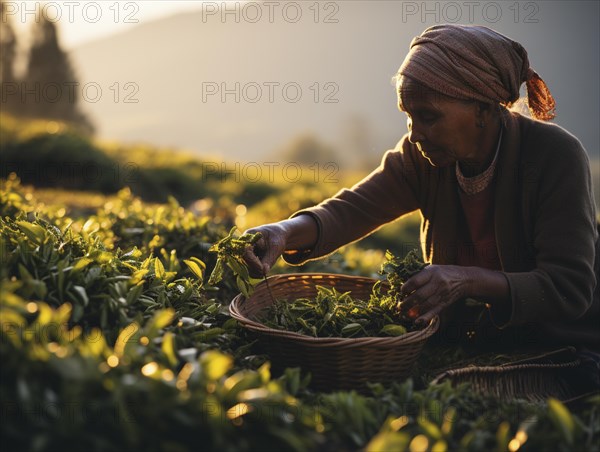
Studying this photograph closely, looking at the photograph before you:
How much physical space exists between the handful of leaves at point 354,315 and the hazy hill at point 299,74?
6735 centimetres

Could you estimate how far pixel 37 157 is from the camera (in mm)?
10195

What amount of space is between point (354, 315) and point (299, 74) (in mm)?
79569

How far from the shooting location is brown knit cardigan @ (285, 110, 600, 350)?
2.73 m

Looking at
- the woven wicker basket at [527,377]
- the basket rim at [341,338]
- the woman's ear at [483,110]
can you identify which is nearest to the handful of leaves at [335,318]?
the basket rim at [341,338]

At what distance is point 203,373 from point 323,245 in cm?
174

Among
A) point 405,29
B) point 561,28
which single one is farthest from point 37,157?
point 405,29

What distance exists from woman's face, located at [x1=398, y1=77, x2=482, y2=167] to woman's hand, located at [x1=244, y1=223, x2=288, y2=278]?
2.69 ft

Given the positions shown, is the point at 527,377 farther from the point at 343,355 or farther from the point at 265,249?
the point at 265,249

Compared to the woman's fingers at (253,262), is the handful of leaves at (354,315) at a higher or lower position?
lower

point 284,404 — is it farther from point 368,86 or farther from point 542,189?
point 368,86

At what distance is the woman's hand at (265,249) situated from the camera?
2.91 meters

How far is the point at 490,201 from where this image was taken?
314cm

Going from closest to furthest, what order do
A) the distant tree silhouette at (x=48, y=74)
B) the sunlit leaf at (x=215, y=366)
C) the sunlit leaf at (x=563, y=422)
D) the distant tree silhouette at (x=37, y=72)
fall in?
the sunlit leaf at (x=215, y=366) < the sunlit leaf at (x=563, y=422) < the distant tree silhouette at (x=37, y=72) < the distant tree silhouette at (x=48, y=74)

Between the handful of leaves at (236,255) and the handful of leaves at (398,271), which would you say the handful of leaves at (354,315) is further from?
the handful of leaves at (236,255)
